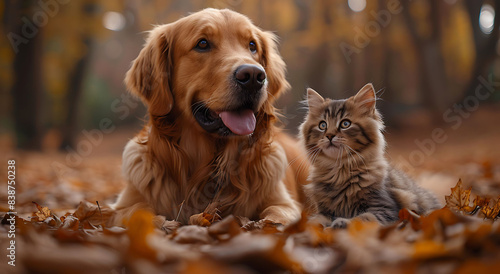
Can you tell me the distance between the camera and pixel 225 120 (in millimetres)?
2648

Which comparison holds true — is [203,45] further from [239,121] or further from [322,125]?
[322,125]

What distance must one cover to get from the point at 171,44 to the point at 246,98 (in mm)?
842

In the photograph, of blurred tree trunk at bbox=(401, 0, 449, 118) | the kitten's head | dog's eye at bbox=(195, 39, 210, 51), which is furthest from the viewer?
blurred tree trunk at bbox=(401, 0, 449, 118)

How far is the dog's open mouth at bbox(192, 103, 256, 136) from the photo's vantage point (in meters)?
2.65

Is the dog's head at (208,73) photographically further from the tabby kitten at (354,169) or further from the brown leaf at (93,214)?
the brown leaf at (93,214)

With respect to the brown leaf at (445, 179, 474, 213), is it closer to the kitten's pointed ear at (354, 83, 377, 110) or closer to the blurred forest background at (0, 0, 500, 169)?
the kitten's pointed ear at (354, 83, 377, 110)

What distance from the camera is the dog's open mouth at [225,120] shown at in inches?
104

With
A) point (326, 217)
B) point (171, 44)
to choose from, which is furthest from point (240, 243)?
point (171, 44)

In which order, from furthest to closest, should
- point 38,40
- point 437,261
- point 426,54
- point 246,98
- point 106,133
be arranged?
point 106,133 < point 426,54 < point 38,40 < point 246,98 < point 437,261

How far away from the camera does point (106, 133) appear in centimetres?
2075

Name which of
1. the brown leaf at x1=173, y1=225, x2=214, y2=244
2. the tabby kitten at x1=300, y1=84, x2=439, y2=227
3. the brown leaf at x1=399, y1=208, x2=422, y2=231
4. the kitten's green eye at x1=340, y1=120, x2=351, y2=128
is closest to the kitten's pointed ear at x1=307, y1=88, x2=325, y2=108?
the tabby kitten at x1=300, y1=84, x2=439, y2=227

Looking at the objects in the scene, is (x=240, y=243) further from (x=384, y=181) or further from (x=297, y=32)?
(x=297, y=32)

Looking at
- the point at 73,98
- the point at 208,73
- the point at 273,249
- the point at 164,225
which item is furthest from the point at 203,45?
the point at 73,98

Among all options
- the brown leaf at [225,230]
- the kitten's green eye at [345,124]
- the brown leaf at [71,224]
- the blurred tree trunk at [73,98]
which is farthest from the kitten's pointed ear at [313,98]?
the blurred tree trunk at [73,98]
